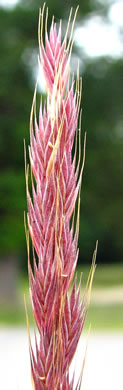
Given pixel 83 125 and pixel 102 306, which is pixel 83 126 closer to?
pixel 83 125

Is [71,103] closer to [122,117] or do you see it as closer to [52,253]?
[52,253]

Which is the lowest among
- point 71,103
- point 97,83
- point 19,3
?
point 97,83

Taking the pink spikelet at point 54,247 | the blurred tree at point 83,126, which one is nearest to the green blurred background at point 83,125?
the blurred tree at point 83,126

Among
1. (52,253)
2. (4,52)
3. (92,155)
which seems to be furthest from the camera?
(92,155)

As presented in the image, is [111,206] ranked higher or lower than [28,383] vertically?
higher

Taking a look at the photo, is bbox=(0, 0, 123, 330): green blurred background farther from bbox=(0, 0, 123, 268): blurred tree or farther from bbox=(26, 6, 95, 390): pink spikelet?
bbox=(26, 6, 95, 390): pink spikelet

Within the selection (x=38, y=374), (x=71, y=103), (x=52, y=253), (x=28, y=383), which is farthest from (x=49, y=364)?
(x=28, y=383)

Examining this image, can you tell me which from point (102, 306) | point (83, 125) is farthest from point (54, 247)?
point (102, 306)

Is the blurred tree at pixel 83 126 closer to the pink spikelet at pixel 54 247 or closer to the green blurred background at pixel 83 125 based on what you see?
A: the green blurred background at pixel 83 125
